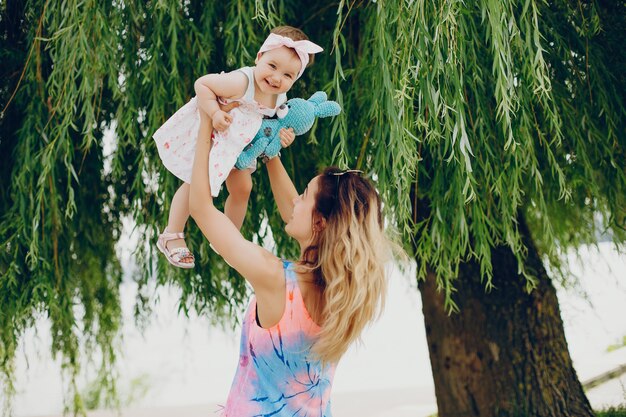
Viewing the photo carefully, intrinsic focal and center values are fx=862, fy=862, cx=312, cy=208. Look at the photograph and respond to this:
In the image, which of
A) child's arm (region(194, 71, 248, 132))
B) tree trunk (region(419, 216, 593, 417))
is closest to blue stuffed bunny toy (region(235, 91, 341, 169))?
child's arm (region(194, 71, 248, 132))

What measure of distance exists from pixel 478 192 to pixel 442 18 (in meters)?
0.92

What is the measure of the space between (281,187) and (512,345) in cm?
275

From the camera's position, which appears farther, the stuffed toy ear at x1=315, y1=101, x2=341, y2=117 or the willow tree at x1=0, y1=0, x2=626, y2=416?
the willow tree at x1=0, y1=0, x2=626, y2=416

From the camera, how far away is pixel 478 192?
3547 millimetres

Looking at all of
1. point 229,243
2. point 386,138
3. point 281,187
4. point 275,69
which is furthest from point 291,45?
point 386,138

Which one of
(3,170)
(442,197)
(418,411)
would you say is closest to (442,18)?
(442,197)

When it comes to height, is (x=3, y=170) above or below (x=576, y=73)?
above

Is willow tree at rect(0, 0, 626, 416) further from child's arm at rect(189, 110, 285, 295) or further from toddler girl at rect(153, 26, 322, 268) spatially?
child's arm at rect(189, 110, 285, 295)

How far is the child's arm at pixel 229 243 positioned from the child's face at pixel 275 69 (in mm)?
248

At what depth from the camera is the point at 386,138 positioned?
10.6 feet

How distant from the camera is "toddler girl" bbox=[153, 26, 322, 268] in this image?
2191 millimetres

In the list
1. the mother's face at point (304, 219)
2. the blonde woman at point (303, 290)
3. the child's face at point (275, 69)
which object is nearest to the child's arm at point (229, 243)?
the blonde woman at point (303, 290)

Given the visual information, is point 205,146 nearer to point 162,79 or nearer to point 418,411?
point 162,79

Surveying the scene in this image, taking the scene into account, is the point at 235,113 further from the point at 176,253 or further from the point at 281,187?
the point at 176,253
